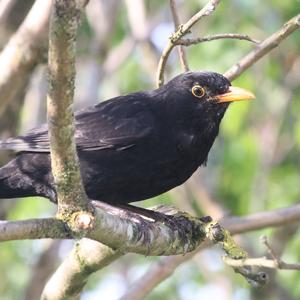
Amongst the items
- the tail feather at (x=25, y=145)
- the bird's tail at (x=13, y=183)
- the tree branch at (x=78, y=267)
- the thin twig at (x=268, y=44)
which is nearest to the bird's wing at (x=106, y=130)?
the tail feather at (x=25, y=145)

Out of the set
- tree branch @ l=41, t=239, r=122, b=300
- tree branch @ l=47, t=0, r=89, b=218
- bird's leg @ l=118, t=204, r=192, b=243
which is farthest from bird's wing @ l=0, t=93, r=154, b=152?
tree branch @ l=47, t=0, r=89, b=218

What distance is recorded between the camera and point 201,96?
21.0 feet

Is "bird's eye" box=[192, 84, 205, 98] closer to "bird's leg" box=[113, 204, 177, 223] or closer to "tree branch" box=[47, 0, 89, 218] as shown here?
"bird's leg" box=[113, 204, 177, 223]

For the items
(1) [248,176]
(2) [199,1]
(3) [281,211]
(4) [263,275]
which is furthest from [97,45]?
(4) [263,275]

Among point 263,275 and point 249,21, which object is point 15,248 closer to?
point 249,21

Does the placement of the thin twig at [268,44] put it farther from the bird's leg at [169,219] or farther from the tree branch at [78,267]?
the tree branch at [78,267]

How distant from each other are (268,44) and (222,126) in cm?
426

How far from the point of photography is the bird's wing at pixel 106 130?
6199 mm

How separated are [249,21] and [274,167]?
2310mm

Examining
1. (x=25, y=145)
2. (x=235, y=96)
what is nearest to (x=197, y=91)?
(x=235, y=96)

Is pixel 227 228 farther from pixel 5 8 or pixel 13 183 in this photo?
pixel 5 8

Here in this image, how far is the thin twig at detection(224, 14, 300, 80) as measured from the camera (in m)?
5.80

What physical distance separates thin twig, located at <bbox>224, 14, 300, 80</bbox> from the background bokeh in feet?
7.04

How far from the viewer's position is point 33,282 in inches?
344
